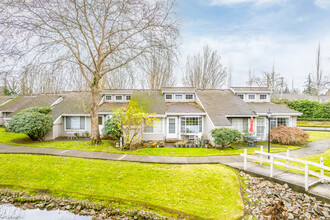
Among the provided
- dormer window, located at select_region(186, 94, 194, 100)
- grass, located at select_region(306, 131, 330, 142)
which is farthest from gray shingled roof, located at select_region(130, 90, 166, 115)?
grass, located at select_region(306, 131, 330, 142)

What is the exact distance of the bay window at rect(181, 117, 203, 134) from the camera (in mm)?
A: 15727

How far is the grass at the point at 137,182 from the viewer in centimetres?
629

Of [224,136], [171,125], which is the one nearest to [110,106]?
[171,125]

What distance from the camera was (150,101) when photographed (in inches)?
709

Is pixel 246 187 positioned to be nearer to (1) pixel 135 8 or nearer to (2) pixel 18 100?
(1) pixel 135 8

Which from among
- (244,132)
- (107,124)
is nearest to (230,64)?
(244,132)

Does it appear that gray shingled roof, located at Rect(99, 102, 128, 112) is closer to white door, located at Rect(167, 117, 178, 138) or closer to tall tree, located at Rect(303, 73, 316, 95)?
white door, located at Rect(167, 117, 178, 138)

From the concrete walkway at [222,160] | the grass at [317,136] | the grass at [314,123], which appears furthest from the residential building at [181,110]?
the grass at [314,123]

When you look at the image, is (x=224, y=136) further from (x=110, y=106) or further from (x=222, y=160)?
(x=110, y=106)

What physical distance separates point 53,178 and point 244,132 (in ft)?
51.3

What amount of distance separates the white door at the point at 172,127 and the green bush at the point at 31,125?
1129cm

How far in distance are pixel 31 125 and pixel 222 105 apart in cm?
1814

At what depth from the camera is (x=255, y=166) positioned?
8938 mm

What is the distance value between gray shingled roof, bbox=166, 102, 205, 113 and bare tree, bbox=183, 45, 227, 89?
46.7 feet
